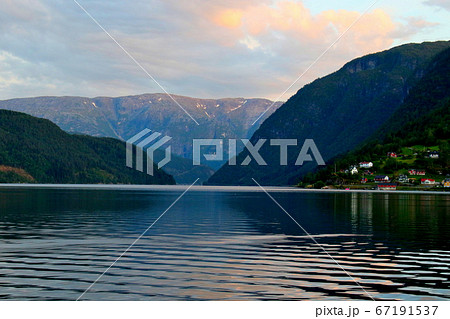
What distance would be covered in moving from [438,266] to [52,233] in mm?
40732

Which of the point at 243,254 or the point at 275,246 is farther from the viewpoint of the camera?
the point at 275,246

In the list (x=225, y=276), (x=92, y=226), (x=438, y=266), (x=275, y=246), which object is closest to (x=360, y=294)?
(x=225, y=276)

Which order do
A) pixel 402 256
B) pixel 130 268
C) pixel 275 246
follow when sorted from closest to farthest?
pixel 130 268
pixel 402 256
pixel 275 246

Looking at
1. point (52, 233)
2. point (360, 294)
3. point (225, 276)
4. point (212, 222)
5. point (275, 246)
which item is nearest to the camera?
→ point (360, 294)

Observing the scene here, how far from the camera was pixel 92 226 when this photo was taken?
70.2m

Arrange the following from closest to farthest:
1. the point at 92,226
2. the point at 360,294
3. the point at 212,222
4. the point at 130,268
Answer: the point at 360,294, the point at 130,268, the point at 92,226, the point at 212,222

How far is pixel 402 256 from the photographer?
44.2 meters

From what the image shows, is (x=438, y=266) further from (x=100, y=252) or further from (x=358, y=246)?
(x=100, y=252)

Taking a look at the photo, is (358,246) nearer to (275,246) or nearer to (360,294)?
(275,246)

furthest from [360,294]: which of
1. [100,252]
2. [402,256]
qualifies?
[100,252]
